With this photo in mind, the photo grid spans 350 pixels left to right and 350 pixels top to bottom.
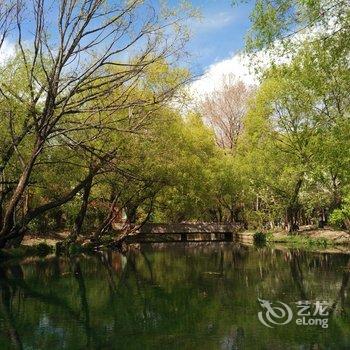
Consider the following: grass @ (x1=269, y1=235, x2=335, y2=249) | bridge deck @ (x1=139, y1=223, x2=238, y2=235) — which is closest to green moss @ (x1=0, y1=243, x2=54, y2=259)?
bridge deck @ (x1=139, y1=223, x2=238, y2=235)

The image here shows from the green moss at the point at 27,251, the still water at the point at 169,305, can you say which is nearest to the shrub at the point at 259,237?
the still water at the point at 169,305

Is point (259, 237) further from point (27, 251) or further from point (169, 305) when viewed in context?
point (169, 305)

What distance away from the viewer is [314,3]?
13.4 m

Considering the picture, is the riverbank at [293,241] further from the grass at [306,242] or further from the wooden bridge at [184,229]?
the wooden bridge at [184,229]

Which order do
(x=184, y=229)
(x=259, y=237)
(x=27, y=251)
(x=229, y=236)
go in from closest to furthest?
(x=27, y=251)
(x=259, y=237)
(x=184, y=229)
(x=229, y=236)

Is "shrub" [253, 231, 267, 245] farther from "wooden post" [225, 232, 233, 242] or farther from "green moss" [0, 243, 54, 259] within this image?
"green moss" [0, 243, 54, 259]

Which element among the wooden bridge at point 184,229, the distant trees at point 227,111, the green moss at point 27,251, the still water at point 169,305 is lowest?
the still water at point 169,305

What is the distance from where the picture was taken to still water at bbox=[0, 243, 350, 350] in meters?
9.49

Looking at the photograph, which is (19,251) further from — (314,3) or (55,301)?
(314,3)

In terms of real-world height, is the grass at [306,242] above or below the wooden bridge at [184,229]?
below

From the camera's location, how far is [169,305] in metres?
13.3

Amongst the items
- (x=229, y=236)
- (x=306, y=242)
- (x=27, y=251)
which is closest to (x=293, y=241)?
(x=306, y=242)

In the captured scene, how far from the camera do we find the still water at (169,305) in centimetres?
949

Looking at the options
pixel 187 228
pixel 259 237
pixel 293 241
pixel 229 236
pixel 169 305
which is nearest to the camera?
pixel 169 305
